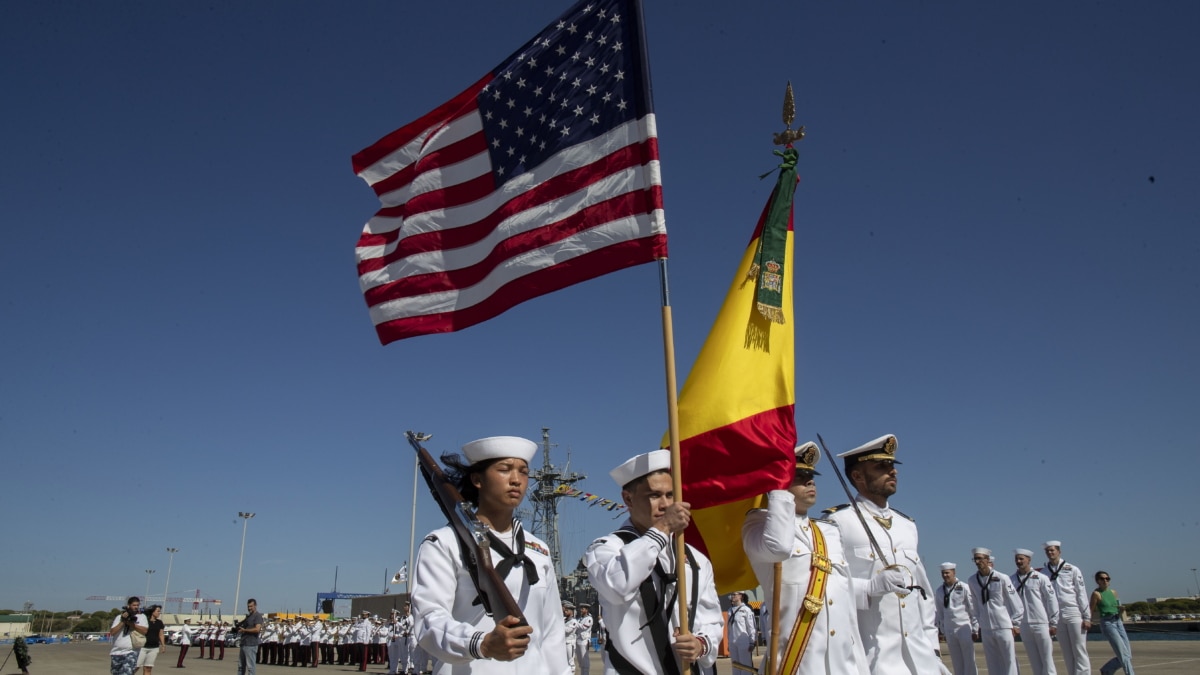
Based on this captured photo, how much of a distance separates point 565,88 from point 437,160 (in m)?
1.15

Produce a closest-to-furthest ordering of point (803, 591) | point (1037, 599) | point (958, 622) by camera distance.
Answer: point (803, 591), point (1037, 599), point (958, 622)

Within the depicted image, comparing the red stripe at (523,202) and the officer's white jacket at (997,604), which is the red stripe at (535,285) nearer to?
the red stripe at (523,202)

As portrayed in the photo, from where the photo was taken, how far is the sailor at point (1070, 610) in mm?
12562

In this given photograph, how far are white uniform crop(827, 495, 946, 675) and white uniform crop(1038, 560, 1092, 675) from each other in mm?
8898

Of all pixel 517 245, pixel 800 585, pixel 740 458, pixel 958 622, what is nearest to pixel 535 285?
pixel 517 245

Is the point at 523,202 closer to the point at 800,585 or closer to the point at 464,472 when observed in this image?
the point at 464,472

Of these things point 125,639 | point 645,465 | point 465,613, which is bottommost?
point 125,639

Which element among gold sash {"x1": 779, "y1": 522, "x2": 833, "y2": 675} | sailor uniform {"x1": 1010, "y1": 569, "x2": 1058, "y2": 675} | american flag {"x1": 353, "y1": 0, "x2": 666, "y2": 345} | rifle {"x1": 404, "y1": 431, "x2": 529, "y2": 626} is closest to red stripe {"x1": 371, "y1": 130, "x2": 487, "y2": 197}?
american flag {"x1": 353, "y1": 0, "x2": 666, "y2": 345}

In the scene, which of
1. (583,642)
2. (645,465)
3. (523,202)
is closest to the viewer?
(645,465)

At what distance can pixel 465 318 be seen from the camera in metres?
5.65

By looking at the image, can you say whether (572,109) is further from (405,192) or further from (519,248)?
(405,192)

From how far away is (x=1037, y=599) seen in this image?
12797 millimetres

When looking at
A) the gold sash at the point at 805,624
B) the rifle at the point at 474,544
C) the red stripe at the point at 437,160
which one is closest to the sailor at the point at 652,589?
the rifle at the point at 474,544

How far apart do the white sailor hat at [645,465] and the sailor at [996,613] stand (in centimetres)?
1002
